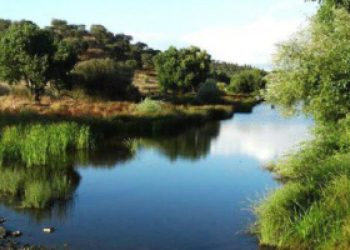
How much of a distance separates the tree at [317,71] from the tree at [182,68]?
65.9m

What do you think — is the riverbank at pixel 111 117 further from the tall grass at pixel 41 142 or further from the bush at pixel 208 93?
the bush at pixel 208 93

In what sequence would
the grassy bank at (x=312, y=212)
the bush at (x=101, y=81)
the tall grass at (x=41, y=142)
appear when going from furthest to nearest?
1. the bush at (x=101, y=81)
2. the tall grass at (x=41, y=142)
3. the grassy bank at (x=312, y=212)

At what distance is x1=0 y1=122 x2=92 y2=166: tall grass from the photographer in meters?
26.1

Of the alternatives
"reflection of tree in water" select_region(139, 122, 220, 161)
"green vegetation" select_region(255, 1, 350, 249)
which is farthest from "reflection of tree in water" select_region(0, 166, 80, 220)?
"reflection of tree in water" select_region(139, 122, 220, 161)

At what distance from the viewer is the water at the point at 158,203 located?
51.7ft

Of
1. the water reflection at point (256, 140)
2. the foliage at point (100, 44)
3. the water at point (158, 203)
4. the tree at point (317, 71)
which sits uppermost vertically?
the foliage at point (100, 44)

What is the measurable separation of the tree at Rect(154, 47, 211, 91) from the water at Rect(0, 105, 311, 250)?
173 ft

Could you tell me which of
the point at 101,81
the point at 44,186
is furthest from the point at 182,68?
the point at 44,186

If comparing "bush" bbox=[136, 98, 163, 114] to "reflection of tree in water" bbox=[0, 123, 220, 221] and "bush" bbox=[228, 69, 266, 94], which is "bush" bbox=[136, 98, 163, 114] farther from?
"bush" bbox=[228, 69, 266, 94]

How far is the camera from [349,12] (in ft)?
68.0

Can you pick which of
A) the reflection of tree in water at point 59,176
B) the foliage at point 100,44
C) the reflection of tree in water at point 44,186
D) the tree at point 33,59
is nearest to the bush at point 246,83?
the foliage at point 100,44

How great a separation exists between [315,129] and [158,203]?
681 centimetres

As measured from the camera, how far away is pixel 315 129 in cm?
2162

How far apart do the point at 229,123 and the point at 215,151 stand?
23.7 m
